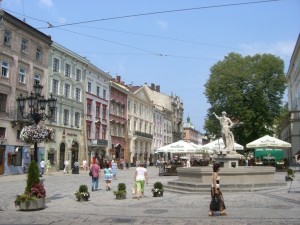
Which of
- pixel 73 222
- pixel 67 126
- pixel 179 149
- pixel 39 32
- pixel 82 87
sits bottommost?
pixel 73 222

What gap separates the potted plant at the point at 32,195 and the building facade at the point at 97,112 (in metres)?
36.4

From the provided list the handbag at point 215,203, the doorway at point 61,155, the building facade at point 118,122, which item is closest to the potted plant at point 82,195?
the handbag at point 215,203

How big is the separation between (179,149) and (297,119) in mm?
20295

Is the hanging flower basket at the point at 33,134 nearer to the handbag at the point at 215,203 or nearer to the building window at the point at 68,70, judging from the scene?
the handbag at the point at 215,203

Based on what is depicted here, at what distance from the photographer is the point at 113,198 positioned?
16266 mm

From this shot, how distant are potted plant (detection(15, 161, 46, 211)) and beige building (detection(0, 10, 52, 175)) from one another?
22228mm

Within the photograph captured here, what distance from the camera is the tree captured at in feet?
150

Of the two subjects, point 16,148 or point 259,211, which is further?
point 16,148

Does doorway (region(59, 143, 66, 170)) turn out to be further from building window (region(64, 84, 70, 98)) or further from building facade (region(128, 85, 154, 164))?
building facade (region(128, 85, 154, 164))

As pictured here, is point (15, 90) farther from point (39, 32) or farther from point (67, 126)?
point (67, 126)

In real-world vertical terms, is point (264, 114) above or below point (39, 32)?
below

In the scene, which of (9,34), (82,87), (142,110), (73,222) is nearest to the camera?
(73,222)

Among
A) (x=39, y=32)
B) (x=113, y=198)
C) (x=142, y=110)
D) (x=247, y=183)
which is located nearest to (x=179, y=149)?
(x=247, y=183)

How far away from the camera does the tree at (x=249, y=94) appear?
45719 mm
